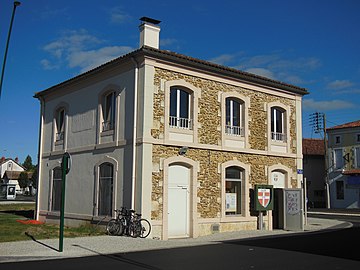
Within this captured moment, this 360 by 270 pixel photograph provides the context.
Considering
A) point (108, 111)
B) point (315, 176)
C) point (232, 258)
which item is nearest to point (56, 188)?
point (108, 111)

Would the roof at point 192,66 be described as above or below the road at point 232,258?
above

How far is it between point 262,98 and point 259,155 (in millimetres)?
2723

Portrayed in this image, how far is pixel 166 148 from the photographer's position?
52.9 ft

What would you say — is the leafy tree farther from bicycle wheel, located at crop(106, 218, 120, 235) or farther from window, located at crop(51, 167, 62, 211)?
bicycle wheel, located at crop(106, 218, 120, 235)

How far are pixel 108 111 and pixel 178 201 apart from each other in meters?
5.02

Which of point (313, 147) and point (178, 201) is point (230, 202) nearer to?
point (178, 201)

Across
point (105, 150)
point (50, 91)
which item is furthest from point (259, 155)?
point (50, 91)

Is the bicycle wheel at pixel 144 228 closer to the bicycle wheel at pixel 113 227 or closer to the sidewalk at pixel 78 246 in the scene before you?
the sidewalk at pixel 78 246

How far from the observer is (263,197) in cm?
1886

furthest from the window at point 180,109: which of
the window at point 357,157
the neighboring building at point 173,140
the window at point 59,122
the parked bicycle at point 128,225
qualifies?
Result: the window at point 357,157

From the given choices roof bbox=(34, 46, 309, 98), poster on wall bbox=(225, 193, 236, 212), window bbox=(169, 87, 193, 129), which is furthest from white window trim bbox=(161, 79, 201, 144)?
poster on wall bbox=(225, 193, 236, 212)

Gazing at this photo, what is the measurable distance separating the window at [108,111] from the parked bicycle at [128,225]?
384cm

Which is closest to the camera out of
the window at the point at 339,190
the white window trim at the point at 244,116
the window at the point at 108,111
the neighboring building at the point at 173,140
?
the neighboring building at the point at 173,140

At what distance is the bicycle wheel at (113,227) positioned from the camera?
15.5 m
